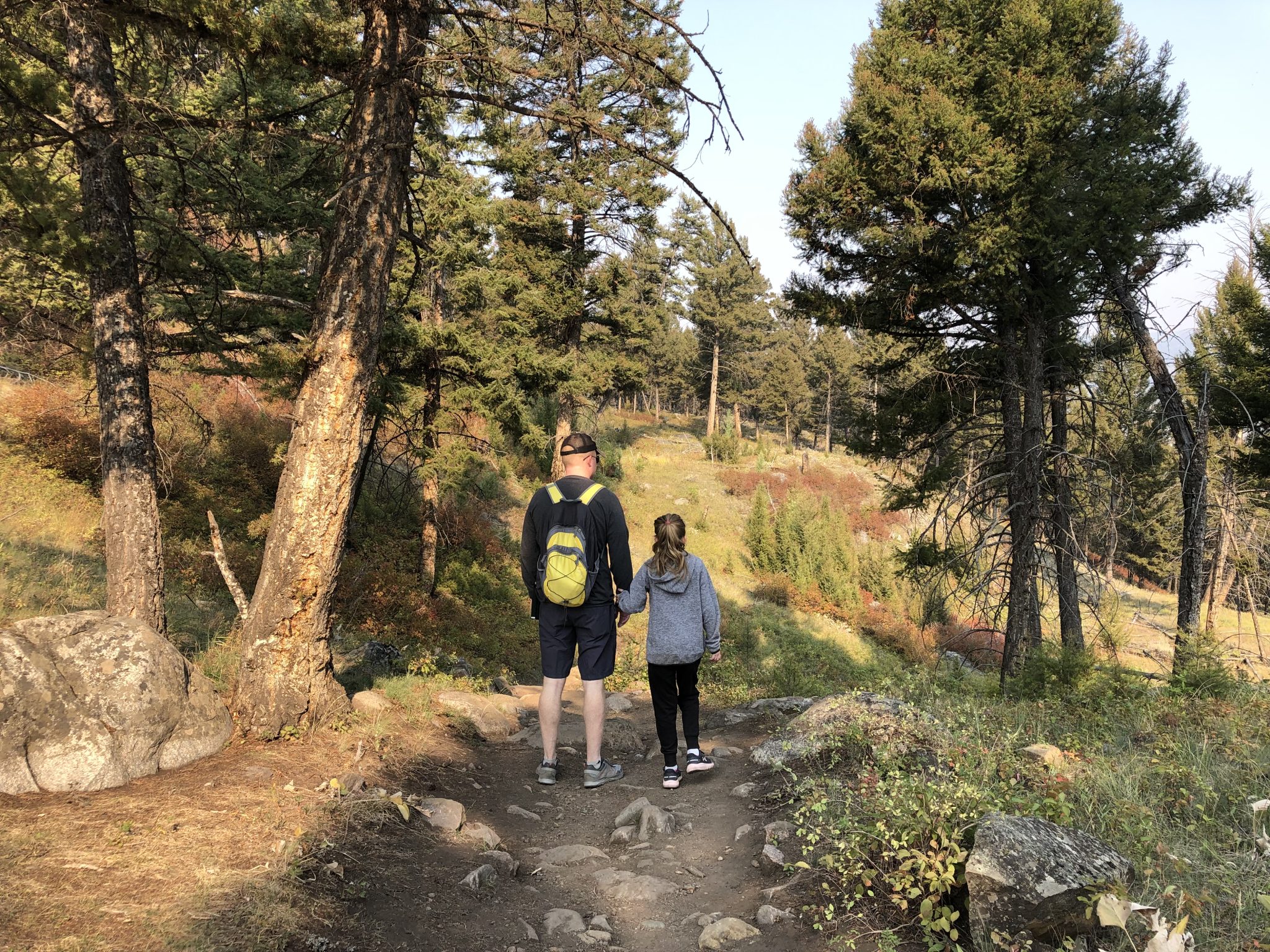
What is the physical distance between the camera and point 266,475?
15703 millimetres

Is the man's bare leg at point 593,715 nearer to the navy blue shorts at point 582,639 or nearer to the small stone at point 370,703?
the navy blue shorts at point 582,639

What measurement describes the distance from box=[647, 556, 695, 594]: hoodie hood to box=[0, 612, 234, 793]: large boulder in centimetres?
299

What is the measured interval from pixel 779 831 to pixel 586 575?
1.97 meters

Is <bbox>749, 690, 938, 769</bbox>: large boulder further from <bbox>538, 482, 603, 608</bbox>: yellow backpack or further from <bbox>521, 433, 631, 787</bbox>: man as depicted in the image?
<bbox>538, 482, 603, 608</bbox>: yellow backpack

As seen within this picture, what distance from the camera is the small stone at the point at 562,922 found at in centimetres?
313

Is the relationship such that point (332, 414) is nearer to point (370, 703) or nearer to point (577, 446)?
point (577, 446)

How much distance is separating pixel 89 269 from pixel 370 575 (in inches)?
376

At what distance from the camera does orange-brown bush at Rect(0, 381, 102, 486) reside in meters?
13.4

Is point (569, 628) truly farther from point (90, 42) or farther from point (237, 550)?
point (237, 550)

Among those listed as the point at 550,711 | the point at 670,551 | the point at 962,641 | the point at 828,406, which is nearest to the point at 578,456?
the point at 670,551

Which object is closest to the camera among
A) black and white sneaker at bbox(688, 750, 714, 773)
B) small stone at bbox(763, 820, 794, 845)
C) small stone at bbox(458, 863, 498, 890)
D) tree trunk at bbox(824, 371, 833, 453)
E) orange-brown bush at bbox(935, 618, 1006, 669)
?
small stone at bbox(458, 863, 498, 890)

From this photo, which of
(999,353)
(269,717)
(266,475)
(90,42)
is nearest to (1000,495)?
(999,353)

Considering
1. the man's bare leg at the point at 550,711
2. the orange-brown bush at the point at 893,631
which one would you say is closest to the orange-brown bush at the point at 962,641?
the orange-brown bush at the point at 893,631

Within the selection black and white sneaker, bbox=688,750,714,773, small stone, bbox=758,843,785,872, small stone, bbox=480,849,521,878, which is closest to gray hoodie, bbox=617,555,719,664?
black and white sneaker, bbox=688,750,714,773
